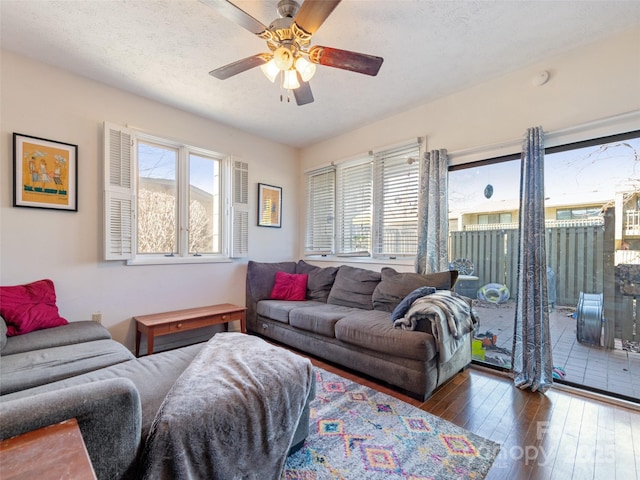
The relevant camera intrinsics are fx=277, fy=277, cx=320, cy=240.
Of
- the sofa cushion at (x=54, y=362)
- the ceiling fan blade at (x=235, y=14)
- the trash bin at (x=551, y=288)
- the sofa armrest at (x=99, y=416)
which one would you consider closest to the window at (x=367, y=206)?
the trash bin at (x=551, y=288)

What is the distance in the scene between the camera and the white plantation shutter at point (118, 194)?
2701mm

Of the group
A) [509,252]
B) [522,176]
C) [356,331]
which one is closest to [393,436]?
[356,331]

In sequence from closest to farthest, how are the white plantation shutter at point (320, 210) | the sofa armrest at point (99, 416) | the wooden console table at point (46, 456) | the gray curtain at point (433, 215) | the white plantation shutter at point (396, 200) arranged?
the wooden console table at point (46, 456) → the sofa armrest at point (99, 416) → the gray curtain at point (433, 215) → the white plantation shutter at point (396, 200) → the white plantation shutter at point (320, 210)

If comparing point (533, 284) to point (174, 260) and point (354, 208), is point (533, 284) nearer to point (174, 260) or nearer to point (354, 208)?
point (354, 208)

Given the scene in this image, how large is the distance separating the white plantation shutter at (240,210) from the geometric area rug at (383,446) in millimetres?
2300

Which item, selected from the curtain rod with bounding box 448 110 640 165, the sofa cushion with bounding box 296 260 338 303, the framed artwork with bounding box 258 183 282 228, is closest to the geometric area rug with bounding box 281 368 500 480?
the sofa cushion with bounding box 296 260 338 303

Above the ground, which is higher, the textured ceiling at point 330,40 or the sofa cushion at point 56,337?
the textured ceiling at point 330,40

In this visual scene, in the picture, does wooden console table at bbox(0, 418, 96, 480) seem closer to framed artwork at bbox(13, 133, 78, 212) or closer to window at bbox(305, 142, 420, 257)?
framed artwork at bbox(13, 133, 78, 212)

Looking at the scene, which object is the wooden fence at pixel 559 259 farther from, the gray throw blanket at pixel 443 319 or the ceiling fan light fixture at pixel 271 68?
the ceiling fan light fixture at pixel 271 68

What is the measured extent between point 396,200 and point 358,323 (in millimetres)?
1683

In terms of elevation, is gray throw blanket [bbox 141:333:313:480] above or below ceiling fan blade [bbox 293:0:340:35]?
below

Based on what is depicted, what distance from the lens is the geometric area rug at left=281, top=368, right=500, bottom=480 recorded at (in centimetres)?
145

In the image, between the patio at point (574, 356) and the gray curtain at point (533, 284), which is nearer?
the patio at point (574, 356)

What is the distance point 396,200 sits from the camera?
346cm
